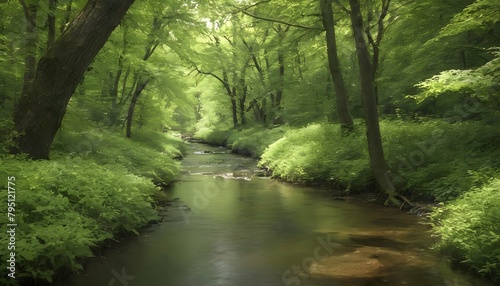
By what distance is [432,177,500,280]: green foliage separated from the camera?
599cm

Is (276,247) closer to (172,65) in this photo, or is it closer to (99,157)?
(99,157)

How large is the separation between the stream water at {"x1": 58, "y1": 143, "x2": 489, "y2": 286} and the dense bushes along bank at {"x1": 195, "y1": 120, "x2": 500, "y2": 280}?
66 centimetres

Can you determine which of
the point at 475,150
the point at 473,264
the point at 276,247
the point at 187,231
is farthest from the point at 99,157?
the point at 475,150

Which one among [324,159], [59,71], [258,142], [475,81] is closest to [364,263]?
[475,81]

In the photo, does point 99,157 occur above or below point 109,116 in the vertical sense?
below

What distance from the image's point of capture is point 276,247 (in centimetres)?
791

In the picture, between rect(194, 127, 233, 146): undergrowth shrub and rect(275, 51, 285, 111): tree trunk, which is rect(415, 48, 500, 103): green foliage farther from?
rect(194, 127, 233, 146): undergrowth shrub

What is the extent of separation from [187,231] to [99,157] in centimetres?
524

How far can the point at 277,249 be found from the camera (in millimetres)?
7773

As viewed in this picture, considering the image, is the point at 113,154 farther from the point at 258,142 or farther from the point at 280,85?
the point at 280,85

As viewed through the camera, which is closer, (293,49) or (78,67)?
(78,67)

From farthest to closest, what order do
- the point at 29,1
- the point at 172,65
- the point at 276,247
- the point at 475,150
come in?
1. the point at 172,65
2. the point at 475,150
3. the point at 29,1
4. the point at 276,247

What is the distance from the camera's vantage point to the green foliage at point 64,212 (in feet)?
18.0

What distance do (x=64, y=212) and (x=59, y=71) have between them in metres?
3.02
